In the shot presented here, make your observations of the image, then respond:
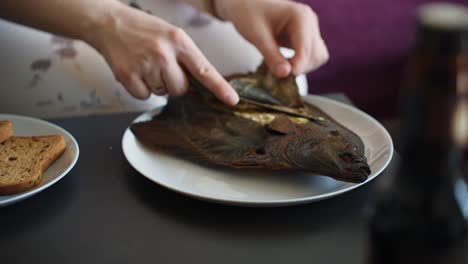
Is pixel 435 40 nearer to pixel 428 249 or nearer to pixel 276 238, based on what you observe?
pixel 428 249

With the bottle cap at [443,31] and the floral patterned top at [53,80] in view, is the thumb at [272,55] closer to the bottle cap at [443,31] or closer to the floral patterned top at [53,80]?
the floral patterned top at [53,80]

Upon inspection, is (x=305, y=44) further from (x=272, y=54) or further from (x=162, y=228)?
(x=162, y=228)

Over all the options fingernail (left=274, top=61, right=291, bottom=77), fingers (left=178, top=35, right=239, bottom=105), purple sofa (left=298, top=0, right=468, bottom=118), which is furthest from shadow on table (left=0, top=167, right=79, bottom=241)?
purple sofa (left=298, top=0, right=468, bottom=118)

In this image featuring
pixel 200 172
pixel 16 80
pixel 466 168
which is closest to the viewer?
pixel 466 168

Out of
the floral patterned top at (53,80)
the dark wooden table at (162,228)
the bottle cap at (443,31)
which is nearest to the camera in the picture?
the bottle cap at (443,31)

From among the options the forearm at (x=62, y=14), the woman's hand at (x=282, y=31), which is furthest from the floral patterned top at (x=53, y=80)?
the woman's hand at (x=282, y=31)

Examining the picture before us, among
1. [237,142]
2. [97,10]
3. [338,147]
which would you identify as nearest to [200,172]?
[237,142]
